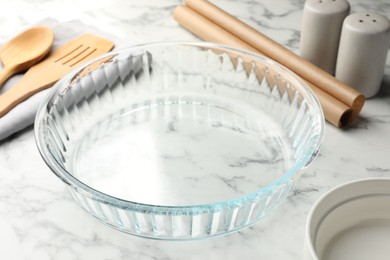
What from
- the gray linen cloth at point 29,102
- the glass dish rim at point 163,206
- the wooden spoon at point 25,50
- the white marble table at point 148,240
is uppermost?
the glass dish rim at point 163,206

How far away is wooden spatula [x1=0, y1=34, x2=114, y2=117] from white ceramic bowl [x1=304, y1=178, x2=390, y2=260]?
453 mm

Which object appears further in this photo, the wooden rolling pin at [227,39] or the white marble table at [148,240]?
the wooden rolling pin at [227,39]

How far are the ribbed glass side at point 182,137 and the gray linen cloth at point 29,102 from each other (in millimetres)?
37

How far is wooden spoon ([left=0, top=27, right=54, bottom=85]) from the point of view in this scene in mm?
1010

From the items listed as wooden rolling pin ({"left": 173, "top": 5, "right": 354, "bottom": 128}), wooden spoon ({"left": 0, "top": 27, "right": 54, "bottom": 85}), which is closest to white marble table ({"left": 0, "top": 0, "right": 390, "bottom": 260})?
wooden rolling pin ({"left": 173, "top": 5, "right": 354, "bottom": 128})

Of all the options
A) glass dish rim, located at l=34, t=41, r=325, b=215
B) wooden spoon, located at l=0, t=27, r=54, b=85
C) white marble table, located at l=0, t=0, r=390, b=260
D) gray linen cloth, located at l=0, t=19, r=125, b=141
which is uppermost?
glass dish rim, located at l=34, t=41, r=325, b=215

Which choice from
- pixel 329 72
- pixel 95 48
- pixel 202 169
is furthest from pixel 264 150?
pixel 95 48

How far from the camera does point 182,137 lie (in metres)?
0.93

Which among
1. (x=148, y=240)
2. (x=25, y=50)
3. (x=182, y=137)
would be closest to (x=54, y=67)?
(x=25, y=50)

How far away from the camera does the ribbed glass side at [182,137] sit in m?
0.76

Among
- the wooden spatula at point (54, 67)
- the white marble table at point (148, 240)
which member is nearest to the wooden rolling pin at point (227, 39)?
the white marble table at point (148, 240)

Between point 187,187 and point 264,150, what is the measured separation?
0.41ft

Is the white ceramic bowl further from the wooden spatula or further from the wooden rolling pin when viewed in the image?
the wooden spatula

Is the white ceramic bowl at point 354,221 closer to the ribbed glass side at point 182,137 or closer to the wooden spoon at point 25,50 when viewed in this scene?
the ribbed glass side at point 182,137
